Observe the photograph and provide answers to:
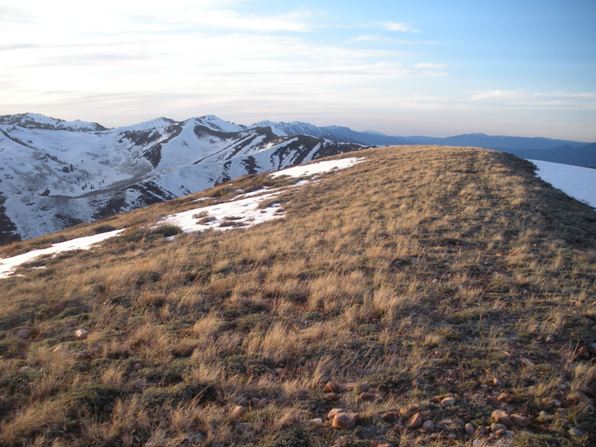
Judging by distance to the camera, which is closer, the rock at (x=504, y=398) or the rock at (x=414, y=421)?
the rock at (x=414, y=421)

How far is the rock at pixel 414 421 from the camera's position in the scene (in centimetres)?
363

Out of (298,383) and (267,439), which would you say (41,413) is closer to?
(267,439)

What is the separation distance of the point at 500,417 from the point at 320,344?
224 centimetres

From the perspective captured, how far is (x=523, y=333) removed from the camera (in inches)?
210

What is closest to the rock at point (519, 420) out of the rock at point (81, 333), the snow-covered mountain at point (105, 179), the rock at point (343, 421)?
the rock at point (343, 421)

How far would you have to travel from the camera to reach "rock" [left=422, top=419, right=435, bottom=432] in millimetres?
3583

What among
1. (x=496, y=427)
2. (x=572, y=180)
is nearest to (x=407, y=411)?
(x=496, y=427)

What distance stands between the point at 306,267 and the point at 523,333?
14.7ft

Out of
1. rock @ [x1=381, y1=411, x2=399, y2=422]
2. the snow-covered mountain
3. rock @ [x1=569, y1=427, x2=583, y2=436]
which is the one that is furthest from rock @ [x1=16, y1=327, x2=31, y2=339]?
the snow-covered mountain

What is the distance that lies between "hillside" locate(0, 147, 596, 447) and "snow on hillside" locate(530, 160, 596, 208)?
858 centimetres

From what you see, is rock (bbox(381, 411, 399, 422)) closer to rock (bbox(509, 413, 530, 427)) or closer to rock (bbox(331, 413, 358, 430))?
rock (bbox(331, 413, 358, 430))

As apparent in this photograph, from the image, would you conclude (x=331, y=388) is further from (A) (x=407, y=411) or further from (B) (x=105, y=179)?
(B) (x=105, y=179)

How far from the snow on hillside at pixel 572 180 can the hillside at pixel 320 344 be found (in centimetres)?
858

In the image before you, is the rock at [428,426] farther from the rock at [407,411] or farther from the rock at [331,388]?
the rock at [331,388]
